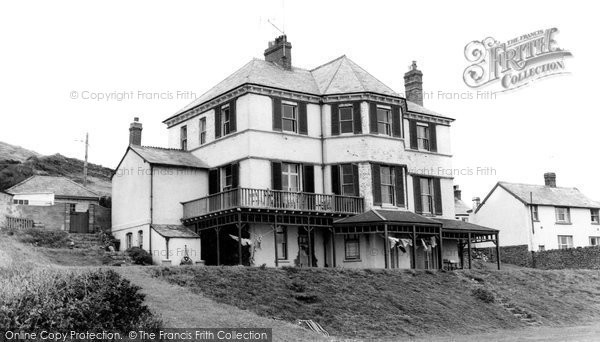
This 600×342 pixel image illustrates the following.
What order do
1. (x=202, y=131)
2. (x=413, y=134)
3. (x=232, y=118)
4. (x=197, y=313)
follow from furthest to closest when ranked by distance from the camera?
1. (x=413, y=134)
2. (x=202, y=131)
3. (x=232, y=118)
4. (x=197, y=313)

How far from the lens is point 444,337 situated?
90.7 feet

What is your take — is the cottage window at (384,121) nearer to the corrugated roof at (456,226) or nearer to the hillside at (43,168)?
the corrugated roof at (456,226)

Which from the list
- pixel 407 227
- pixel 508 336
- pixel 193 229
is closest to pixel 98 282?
pixel 508 336

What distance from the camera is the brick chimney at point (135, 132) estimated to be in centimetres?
4478

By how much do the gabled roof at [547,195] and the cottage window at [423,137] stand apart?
15.3 metres

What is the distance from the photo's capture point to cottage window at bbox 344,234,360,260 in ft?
129

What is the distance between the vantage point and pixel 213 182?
131 feet

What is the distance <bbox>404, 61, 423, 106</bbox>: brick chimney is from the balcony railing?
11.8 meters

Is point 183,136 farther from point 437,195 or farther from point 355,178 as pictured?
point 437,195

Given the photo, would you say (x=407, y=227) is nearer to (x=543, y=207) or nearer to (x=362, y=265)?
(x=362, y=265)

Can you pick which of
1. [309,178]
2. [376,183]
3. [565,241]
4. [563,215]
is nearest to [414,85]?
[376,183]

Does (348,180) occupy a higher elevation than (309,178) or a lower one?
lower

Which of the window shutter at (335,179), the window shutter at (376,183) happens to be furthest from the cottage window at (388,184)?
the window shutter at (335,179)

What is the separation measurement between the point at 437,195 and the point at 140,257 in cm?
1859
